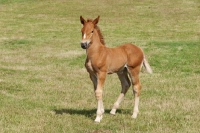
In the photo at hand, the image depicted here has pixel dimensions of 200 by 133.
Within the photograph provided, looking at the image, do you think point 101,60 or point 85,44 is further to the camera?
point 101,60

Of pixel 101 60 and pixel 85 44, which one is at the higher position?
pixel 85 44

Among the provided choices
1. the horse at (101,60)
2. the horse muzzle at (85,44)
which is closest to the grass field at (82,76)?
the horse at (101,60)

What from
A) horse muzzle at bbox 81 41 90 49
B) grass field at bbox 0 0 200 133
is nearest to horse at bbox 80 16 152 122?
horse muzzle at bbox 81 41 90 49

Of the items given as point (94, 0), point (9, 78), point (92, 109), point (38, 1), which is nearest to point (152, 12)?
point (94, 0)

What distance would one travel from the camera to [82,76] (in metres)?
17.0

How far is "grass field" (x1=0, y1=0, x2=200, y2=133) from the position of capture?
9367 millimetres

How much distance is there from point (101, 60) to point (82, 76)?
764cm

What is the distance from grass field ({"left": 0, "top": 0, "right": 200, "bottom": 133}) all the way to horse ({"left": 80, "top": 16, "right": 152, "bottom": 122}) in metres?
0.79

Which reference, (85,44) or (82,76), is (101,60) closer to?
(85,44)

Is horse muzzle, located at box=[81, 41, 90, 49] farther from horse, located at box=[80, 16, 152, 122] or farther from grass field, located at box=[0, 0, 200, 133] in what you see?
grass field, located at box=[0, 0, 200, 133]

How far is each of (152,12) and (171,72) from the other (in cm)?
2768

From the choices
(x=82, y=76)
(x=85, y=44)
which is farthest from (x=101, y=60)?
(x=82, y=76)

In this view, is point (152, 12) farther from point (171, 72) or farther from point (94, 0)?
point (171, 72)

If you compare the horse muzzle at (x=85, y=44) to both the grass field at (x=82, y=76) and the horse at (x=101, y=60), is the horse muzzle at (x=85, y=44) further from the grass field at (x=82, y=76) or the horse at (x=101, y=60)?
the grass field at (x=82, y=76)
